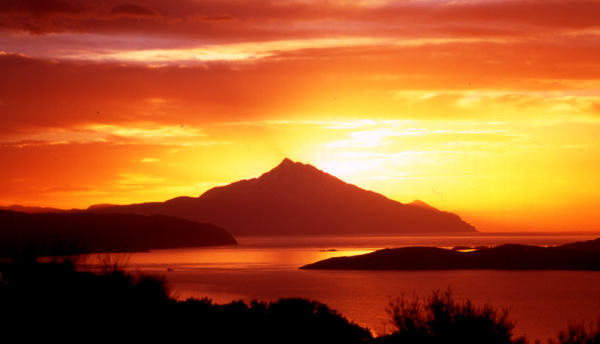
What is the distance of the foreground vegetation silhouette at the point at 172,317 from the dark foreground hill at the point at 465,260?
257ft

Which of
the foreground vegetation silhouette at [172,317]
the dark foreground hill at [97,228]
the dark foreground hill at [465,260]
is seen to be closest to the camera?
the foreground vegetation silhouette at [172,317]

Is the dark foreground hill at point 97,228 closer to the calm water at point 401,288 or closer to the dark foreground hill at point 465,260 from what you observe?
the dark foreground hill at point 465,260

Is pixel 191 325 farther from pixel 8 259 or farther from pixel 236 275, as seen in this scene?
pixel 236 275

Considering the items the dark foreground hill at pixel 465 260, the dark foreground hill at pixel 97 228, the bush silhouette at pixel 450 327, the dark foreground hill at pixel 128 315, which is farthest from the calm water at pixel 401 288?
the dark foreground hill at pixel 97 228

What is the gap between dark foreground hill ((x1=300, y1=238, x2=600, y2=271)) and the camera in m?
104

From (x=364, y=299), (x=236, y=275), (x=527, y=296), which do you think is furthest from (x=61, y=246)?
(x=236, y=275)

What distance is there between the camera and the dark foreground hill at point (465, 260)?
10381cm

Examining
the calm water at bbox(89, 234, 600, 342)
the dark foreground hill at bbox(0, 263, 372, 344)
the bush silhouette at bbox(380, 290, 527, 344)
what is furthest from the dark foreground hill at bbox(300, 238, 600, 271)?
the bush silhouette at bbox(380, 290, 527, 344)

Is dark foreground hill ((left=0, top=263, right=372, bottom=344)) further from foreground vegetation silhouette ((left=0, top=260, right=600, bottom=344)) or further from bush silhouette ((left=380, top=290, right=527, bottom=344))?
bush silhouette ((left=380, top=290, right=527, bottom=344))

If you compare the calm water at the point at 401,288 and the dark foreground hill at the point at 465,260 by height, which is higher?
the dark foreground hill at the point at 465,260

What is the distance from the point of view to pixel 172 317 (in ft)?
73.3

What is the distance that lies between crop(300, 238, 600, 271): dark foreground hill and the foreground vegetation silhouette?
78.4 meters

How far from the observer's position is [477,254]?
358ft

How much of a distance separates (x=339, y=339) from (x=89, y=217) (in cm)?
15932
